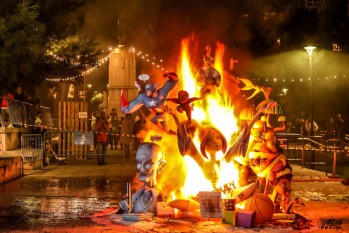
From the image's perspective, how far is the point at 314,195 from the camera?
40.7 feet

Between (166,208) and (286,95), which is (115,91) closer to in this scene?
(286,95)

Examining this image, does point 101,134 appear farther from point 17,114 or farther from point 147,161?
point 147,161

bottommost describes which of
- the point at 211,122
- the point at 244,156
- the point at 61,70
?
the point at 244,156

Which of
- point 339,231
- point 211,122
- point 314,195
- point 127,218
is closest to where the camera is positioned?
point 339,231

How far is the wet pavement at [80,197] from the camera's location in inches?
347

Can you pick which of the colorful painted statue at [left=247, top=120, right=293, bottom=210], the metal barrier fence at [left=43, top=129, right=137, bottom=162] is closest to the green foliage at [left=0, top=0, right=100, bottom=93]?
the metal barrier fence at [left=43, top=129, right=137, bottom=162]

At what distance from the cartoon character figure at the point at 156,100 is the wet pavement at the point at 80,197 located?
6.61 feet

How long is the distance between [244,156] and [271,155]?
0.49 metres

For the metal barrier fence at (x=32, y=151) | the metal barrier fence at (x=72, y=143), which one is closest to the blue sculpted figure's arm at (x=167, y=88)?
the metal barrier fence at (x=32, y=151)

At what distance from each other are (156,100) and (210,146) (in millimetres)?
1293

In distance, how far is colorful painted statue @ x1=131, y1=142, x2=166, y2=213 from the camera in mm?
9094

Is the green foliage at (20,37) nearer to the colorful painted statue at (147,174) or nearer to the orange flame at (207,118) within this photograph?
the orange flame at (207,118)

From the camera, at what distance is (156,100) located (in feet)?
31.0

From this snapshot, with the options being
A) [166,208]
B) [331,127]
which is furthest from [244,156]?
[331,127]
